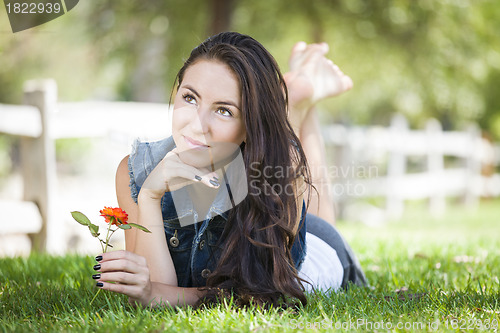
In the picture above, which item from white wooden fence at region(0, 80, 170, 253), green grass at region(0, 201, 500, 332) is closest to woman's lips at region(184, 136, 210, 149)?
green grass at region(0, 201, 500, 332)

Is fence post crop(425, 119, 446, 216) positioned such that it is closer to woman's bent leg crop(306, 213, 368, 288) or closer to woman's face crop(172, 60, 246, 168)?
woman's bent leg crop(306, 213, 368, 288)

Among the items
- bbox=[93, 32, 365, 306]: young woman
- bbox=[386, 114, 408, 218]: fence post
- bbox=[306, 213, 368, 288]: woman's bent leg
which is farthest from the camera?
bbox=[386, 114, 408, 218]: fence post

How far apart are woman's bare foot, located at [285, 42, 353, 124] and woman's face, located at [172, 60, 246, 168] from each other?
110 centimetres

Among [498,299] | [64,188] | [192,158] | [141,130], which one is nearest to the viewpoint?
[192,158]

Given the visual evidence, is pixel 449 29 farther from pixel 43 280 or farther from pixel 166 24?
pixel 43 280

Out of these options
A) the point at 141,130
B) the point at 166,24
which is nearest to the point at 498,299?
the point at 141,130

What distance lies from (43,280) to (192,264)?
0.77 meters

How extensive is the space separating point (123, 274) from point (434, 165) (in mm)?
9159

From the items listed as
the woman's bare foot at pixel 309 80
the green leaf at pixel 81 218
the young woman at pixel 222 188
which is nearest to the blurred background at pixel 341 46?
the woman's bare foot at pixel 309 80

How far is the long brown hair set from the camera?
183 centimetres

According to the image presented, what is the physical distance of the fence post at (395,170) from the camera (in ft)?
28.2

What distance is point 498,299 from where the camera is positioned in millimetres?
1965

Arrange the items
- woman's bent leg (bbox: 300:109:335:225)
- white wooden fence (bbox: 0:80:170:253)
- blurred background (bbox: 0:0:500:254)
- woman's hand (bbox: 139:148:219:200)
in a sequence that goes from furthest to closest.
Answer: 1. blurred background (bbox: 0:0:500:254)
2. white wooden fence (bbox: 0:80:170:253)
3. woman's bent leg (bbox: 300:109:335:225)
4. woman's hand (bbox: 139:148:219:200)

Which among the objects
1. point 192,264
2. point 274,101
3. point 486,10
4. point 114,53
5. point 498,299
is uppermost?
point 486,10
